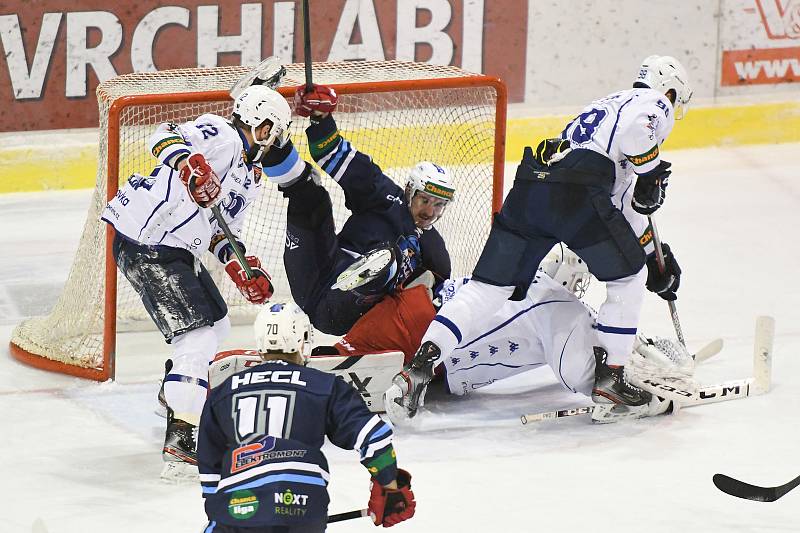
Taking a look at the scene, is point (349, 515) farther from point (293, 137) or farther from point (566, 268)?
point (293, 137)

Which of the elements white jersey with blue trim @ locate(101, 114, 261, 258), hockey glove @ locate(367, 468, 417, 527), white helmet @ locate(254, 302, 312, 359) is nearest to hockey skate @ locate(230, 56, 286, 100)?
white jersey with blue trim @ locate(101, 114, 261, 258)

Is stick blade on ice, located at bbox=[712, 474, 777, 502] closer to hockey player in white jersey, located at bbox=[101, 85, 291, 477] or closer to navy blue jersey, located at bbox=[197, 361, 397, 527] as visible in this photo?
navy blue jersey, located at bbox=[197, 361, 397, 527]

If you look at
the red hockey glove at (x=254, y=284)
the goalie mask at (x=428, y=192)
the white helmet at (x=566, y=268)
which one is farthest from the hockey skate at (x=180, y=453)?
the white helmet at (x=566, y=268)

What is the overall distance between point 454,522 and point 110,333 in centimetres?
157

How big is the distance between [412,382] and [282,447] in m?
1.64

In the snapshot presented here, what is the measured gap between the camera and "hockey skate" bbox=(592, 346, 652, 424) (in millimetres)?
5168

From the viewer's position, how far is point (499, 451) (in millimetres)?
4969

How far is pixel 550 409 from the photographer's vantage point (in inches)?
212

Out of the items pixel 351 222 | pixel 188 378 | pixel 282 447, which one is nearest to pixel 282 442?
pixel 282 447

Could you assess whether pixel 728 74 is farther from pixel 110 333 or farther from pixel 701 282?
pixel 110 333

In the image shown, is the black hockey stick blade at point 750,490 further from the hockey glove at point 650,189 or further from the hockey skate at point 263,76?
the hockey skate at point 263,76

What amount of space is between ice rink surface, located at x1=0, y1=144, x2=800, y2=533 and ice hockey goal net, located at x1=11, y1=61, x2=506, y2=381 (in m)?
0.16

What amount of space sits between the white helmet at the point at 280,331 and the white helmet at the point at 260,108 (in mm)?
1362

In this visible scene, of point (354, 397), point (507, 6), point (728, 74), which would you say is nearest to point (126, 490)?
point (354, 397)
